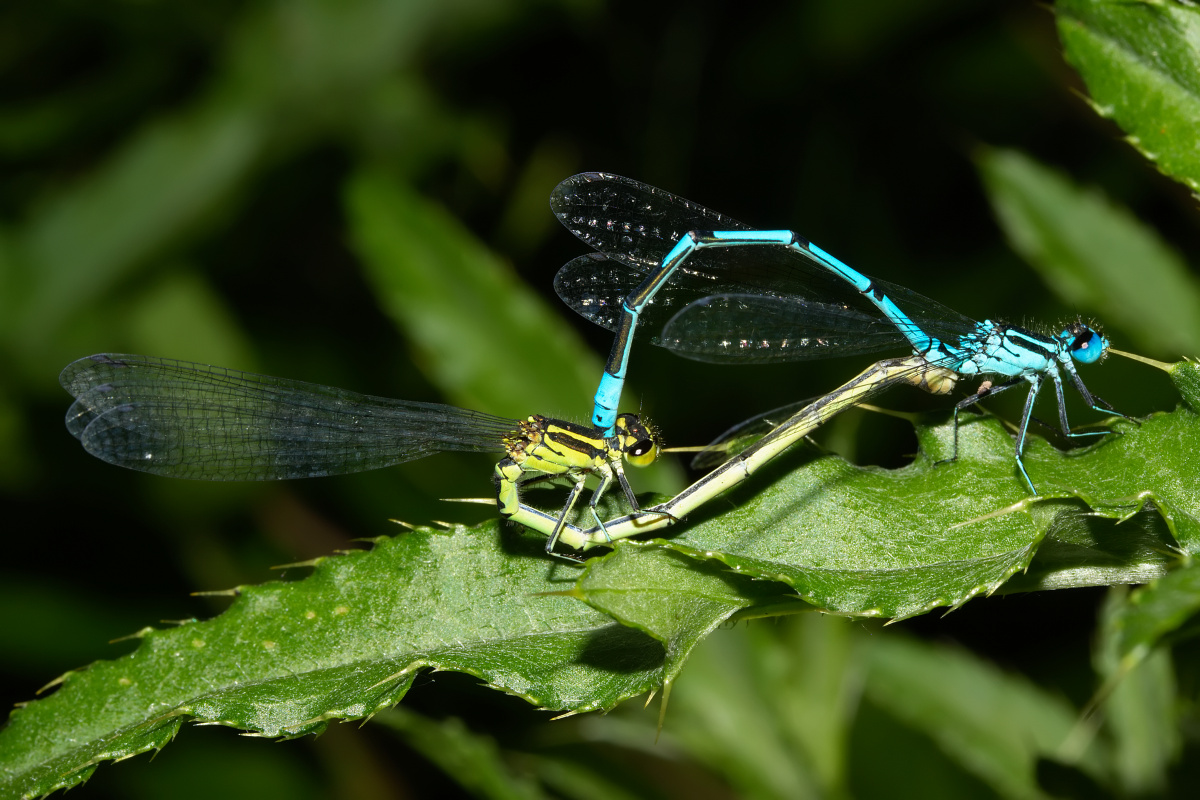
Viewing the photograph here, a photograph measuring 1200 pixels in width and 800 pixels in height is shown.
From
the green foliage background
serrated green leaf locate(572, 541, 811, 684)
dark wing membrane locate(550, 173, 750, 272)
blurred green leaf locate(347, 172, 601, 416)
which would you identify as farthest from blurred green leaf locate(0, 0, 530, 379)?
serrated green leaf locate(572, 541, 811, 684)

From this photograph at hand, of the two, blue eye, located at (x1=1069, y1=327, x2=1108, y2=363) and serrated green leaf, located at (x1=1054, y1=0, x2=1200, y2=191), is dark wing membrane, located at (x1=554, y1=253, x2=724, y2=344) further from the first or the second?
serrated green leaf, located at (x1=1054, y1=0, x2=1200, y2=191)

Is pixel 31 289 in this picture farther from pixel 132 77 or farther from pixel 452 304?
pixel 452 304

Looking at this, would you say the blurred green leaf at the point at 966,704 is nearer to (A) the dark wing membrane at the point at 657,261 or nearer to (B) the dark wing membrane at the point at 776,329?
(B) the dark wing membrane at the point at 776,329

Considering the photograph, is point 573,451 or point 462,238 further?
point 462,238

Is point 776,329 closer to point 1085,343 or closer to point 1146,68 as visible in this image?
point 1085,343

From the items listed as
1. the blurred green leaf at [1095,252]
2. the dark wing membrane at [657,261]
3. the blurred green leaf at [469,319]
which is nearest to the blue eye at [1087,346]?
the blurred green leaf at [1095,252]

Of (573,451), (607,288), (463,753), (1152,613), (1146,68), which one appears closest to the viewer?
(1152,613)

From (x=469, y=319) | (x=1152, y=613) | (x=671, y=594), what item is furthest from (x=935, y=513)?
(x=469, y=319)
